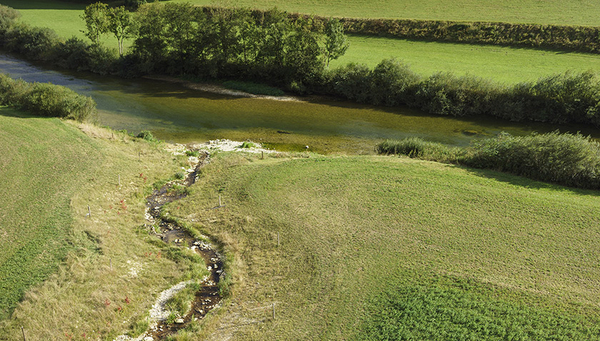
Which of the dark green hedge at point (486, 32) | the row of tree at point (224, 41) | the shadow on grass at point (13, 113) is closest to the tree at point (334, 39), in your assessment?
the row of tree at point (224, 41)

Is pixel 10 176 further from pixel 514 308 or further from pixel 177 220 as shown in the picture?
pixel 514 308

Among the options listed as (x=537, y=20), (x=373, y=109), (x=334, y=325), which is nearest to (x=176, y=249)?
(x=334, y=325)

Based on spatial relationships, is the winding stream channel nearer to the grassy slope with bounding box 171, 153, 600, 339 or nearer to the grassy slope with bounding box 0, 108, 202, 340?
the grassy slope with bounding box 0, 108, 202, 340

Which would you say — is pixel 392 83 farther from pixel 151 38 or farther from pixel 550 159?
pixel 151 38

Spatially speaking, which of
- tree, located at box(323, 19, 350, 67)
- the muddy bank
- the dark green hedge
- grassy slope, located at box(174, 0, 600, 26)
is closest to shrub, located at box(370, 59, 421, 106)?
tree, located at box(323, 19, 350, 67)

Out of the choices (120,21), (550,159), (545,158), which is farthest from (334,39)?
(550,159)

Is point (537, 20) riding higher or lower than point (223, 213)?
higher
